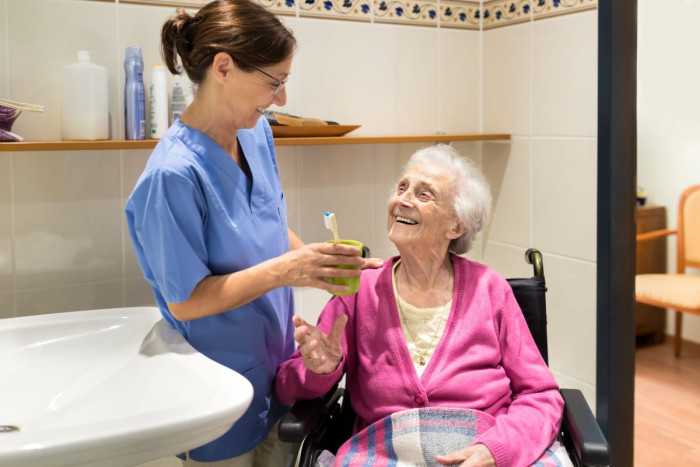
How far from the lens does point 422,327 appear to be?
1771 millimetres

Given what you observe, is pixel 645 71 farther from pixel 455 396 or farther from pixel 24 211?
pixel 24 211

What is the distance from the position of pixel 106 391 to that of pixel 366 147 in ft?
4.56

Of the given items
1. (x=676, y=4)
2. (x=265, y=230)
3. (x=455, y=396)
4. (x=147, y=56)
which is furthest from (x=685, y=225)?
(x=147, y=56)

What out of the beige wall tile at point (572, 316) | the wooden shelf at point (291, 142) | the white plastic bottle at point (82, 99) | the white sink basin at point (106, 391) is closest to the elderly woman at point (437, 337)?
the white sink basin at point (106, 391)

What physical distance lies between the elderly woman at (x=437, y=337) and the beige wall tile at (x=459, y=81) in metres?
0.87

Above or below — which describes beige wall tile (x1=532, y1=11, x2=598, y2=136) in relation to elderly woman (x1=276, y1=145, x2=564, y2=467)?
above

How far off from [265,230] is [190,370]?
1.24ft

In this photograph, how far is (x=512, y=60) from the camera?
8.68 feet

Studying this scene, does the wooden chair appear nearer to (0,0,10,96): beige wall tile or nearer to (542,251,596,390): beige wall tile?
(542,251,596,390): beige wall tile

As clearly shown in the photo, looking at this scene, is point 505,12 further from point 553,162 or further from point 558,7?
point 553,162

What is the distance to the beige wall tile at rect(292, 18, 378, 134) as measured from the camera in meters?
2.41

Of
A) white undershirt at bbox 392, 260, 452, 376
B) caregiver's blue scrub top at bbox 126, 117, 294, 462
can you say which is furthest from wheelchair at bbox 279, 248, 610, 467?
white undershirt at bbox 392, 260, 452, 376

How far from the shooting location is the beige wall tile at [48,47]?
1.96 m

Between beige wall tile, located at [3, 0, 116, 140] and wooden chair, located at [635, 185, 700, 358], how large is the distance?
1.79 m
